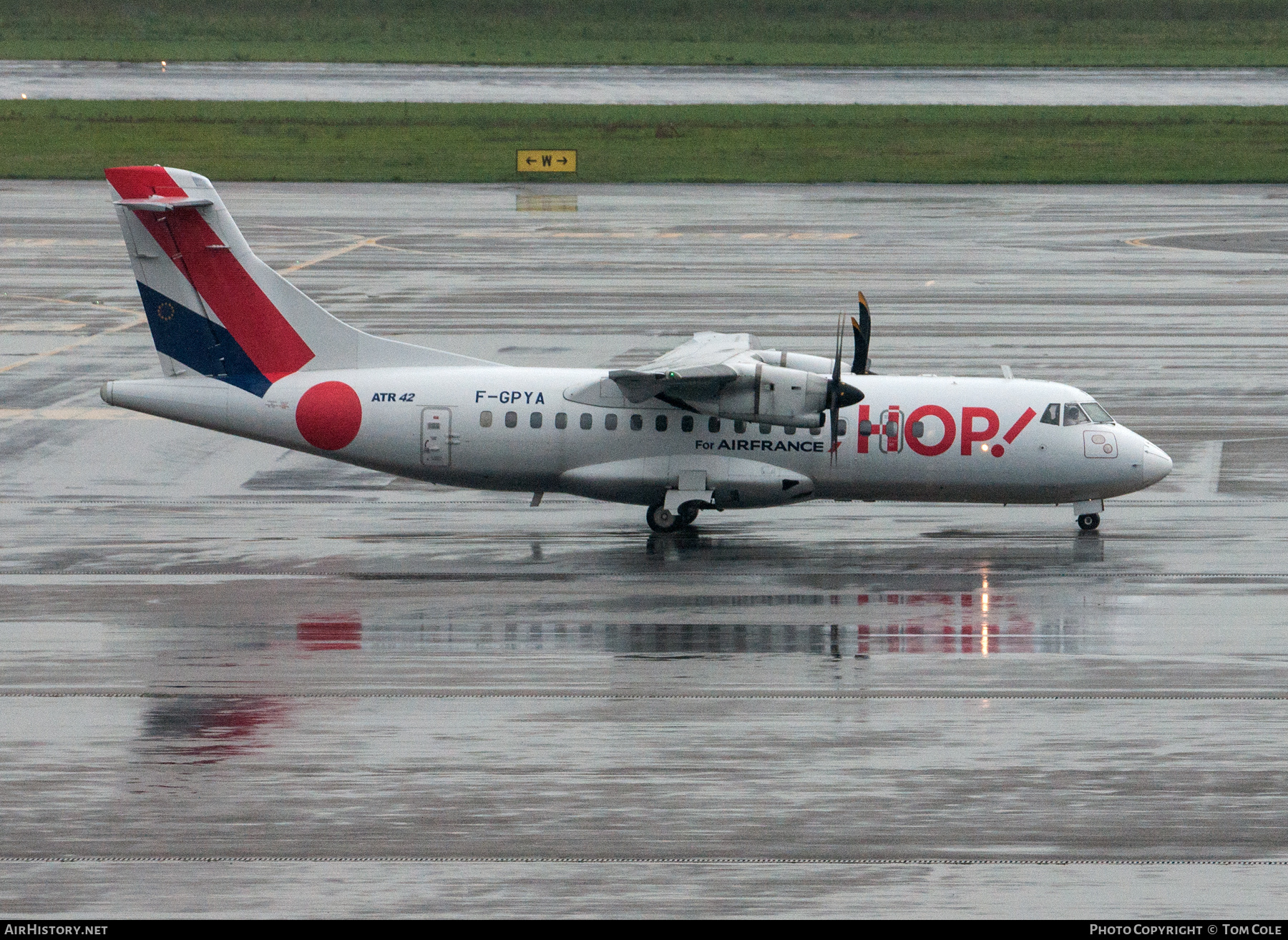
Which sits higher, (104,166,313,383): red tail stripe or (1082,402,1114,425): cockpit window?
(104,166,313,383): red tail stripe

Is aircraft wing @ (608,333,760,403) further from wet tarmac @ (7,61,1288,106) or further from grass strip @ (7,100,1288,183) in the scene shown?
wet tarmac @ (7,61,1288,106)

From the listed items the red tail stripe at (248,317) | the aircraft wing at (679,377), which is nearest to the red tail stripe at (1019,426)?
the aircraft wing at (679,377)

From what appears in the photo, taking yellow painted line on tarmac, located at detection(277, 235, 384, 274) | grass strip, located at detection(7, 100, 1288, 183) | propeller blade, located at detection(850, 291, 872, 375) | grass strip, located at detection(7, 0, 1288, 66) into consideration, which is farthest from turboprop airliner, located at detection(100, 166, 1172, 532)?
grass strip, located at detection(7, 0, 1288, 66)

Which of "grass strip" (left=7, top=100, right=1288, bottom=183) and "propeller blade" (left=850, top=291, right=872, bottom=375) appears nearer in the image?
"propeller blade" (left=850, top=291, right=872, bottom=375)

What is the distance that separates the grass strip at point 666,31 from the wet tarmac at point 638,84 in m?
5.23

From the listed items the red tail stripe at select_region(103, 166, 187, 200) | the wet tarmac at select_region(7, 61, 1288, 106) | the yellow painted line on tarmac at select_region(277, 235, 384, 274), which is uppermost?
the wet tarmac at select_region(7, 61, 1288, 106)

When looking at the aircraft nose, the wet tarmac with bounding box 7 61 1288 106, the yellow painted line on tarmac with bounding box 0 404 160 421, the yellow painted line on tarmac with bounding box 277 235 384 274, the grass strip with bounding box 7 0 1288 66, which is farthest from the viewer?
the grass strip with bounding box 7 0 1288 66

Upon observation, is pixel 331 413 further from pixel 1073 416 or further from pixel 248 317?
pixel 1073 416

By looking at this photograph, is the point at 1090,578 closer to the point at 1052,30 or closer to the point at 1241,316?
the point at 1241,316

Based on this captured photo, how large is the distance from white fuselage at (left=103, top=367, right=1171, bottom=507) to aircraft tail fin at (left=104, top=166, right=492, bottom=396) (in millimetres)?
418

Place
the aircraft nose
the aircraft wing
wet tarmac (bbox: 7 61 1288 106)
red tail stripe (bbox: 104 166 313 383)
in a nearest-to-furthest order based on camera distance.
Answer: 1. the aircraft wing
2. the aircraft nose
3. red tail stripe (bbox: 104 166 313 383)
4. wet tarmac (bbox: 7 61 1288 106)

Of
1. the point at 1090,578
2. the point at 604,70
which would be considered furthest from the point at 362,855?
the point at 604,70

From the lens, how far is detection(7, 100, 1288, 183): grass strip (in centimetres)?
7400

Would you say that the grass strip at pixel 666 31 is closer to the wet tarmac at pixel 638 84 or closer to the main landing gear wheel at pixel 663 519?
the wet tarmac at pixel 638 84
